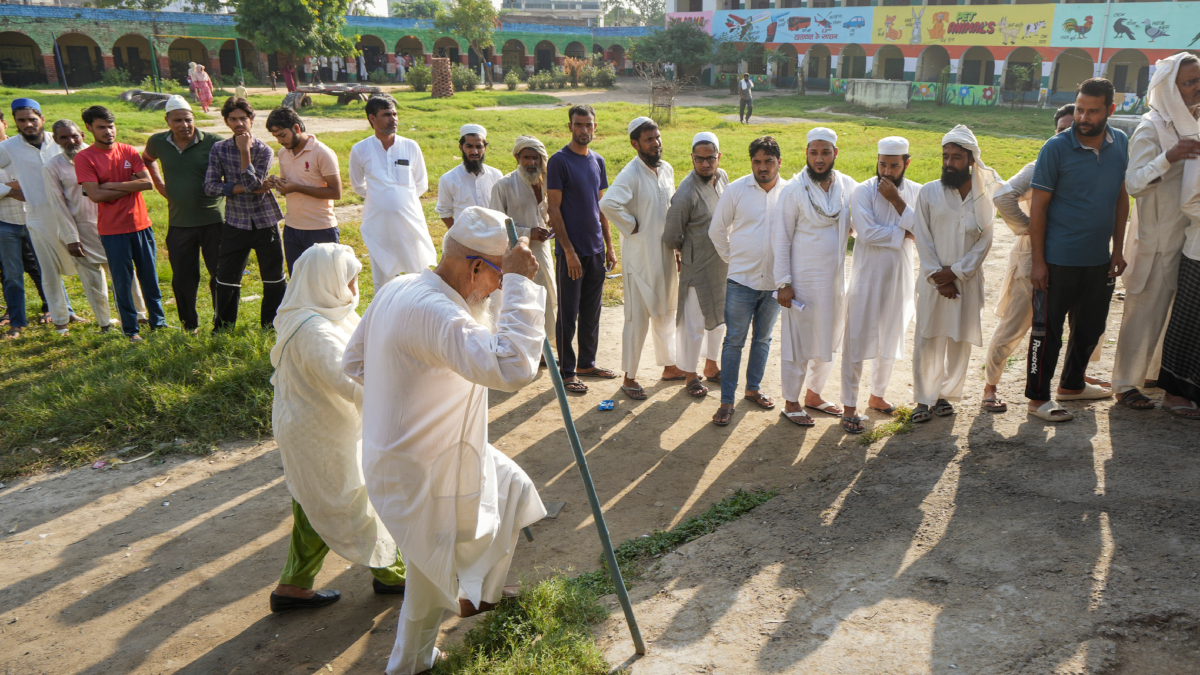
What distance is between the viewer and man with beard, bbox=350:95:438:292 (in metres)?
5.84

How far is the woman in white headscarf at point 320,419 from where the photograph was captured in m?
3.15

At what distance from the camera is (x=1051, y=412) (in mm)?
4559

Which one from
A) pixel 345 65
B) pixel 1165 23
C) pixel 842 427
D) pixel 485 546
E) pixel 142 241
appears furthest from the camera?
pixel 345 65

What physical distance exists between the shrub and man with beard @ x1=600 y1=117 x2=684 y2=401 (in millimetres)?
35808

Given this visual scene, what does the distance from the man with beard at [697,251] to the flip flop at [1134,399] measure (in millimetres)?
2466

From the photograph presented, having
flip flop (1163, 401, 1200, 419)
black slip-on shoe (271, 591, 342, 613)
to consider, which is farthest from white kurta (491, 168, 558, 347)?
flip flop (1163, 401, 1200, 419)

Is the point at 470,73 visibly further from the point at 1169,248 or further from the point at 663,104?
the point at 1169,248

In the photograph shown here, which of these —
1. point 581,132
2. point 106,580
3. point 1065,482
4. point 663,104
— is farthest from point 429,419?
point 663,104

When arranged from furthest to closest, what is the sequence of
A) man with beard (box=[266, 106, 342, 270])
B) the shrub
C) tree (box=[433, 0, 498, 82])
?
tree (box=[433, 0, 498, 82]), the shrub, man with beard (box=[266, 106, 342, 270])

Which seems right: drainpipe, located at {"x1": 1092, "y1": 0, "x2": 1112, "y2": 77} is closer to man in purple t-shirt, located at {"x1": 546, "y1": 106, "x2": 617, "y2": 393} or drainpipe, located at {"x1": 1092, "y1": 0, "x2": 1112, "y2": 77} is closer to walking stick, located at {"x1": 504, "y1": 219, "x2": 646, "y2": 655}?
man in purple t-shirt, located at {"x1": 546, "y1": 106, "x2": 617, "y2": 393}

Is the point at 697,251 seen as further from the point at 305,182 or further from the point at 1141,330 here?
the point at 305,182

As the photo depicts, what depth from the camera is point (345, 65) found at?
1638 inches

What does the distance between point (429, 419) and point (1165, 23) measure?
117ft

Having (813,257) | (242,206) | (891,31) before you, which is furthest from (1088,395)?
(891,31)
